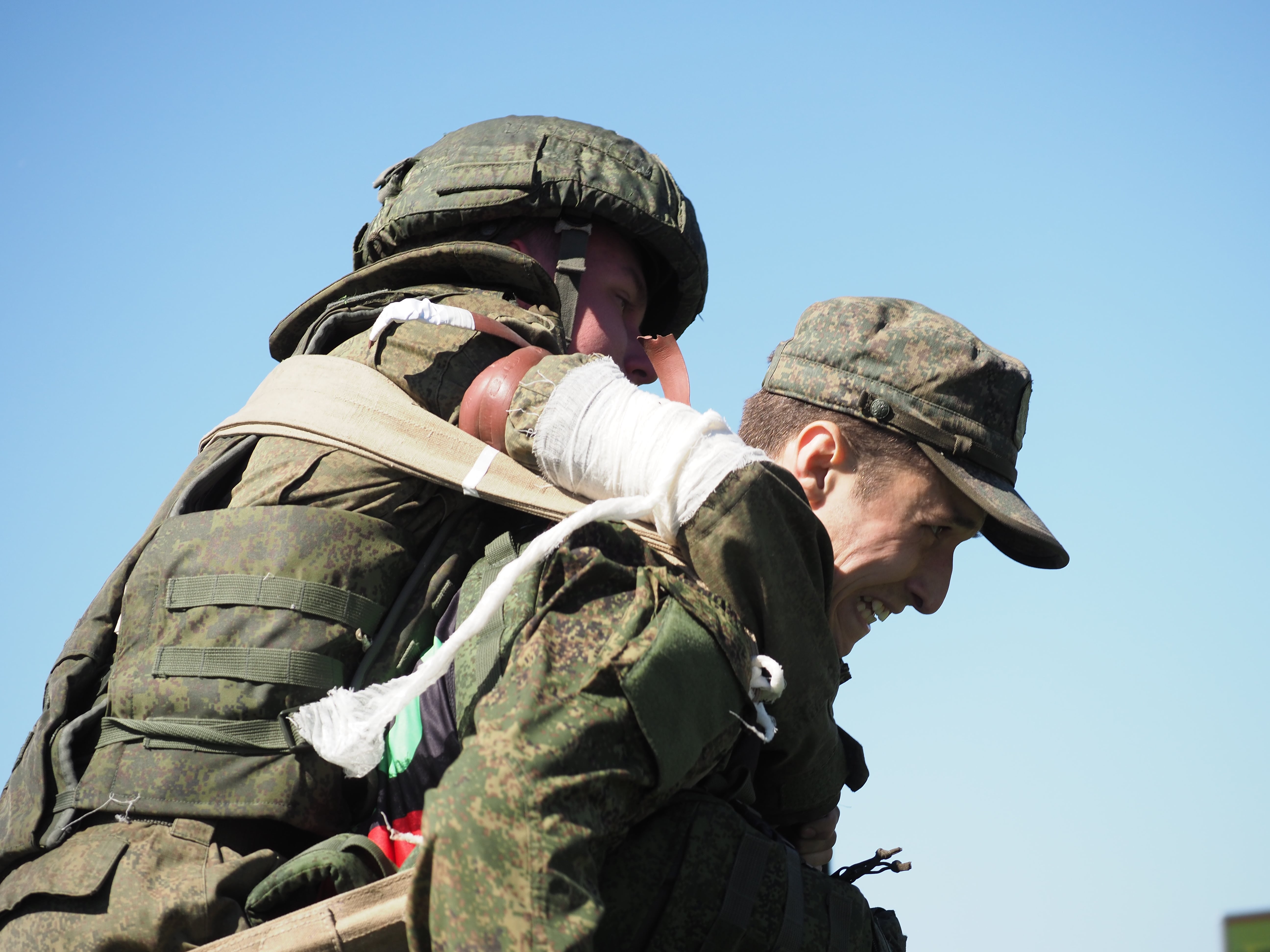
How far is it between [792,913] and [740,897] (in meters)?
0.16

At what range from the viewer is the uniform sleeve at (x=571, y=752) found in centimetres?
241

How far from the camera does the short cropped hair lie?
3.63 m

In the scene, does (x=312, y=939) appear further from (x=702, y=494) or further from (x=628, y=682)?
(x=702, y=494)

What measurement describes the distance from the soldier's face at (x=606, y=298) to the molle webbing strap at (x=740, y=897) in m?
1.88

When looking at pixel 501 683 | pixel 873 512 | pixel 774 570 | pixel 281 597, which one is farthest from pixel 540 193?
pixel 501 683

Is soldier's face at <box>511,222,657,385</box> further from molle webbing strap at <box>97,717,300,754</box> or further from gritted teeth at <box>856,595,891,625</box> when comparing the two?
molle webbing strap at <box>97,717,300,754</box>

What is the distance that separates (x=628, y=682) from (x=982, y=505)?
1395mm

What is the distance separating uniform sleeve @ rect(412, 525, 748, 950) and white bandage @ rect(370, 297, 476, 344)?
2.74 feet

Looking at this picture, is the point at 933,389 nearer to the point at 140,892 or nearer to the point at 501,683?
the point at 501,683

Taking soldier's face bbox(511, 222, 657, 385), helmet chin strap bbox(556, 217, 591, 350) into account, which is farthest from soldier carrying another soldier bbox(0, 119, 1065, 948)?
soldier's face bbox(511, 222, 657, 385)

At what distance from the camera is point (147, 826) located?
301cm

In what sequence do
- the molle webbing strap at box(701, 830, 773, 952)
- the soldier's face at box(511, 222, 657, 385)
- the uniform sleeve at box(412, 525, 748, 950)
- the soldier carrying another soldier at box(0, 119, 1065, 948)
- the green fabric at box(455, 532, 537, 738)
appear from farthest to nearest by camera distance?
the soldier's face at box(511, 222, 657, 385) → the molle webbing strap at box(701, 830, 773, 952) → the green fabric at box(455, 532, 537, 738) → the soldier carrying another soldier at box(0, 119, 1065, 948) → the uniform sleeve at box(412, 525, 748, 950)

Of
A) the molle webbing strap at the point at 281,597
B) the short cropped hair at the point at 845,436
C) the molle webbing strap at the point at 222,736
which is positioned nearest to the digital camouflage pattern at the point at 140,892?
the molle webbing strap at the point at 222,736

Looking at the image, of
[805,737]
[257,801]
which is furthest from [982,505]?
[257,801]
